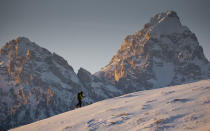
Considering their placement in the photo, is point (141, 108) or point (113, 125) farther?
point (141, 108)

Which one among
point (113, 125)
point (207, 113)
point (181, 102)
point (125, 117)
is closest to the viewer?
point (207, 113)

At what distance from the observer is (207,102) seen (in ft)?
28.6

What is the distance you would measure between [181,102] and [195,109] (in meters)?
1.70

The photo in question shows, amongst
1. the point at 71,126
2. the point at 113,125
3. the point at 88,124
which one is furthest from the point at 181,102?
the point at 71,126

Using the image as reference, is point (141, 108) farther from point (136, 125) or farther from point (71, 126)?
point (71, 126)

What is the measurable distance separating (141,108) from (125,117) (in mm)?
1582

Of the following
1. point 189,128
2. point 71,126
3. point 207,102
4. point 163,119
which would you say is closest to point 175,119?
point 163,119

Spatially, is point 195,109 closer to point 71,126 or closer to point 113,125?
point 113,125

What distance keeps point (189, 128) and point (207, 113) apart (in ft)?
4.96

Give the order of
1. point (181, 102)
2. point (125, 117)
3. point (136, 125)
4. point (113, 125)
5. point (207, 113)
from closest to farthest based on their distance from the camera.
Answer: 1. point (207, 113)
2. point (136, 125)
3. point (113, 125)
4. point (125, 117)
5. point (181, 102)

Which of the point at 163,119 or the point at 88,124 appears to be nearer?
the point at 163,119

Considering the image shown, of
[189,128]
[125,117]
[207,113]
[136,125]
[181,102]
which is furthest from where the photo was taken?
[181,102]

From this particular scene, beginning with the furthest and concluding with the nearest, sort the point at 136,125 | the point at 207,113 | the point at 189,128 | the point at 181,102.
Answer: the point at 181,102
the point at 136,125
the point at 207,113
the point at 189,128

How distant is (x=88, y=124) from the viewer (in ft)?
30.6
